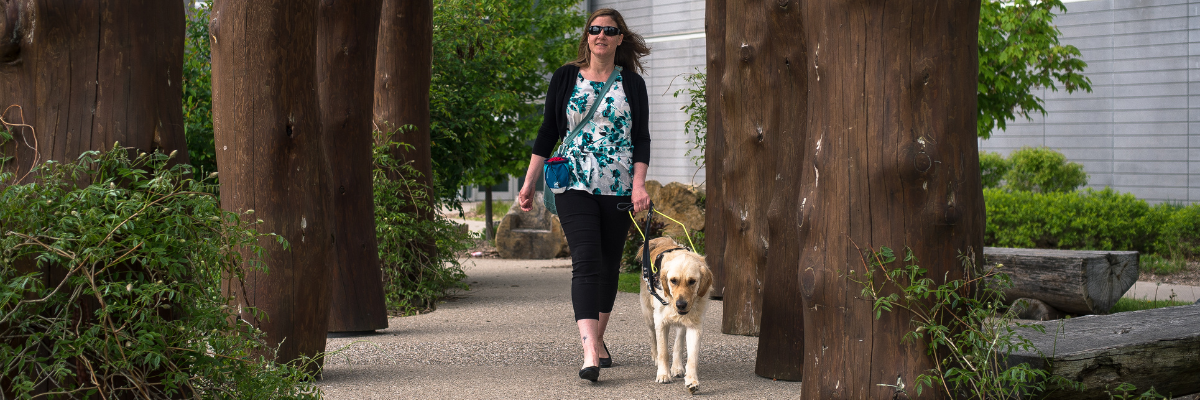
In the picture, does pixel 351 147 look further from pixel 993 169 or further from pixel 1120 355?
pixel 993 169

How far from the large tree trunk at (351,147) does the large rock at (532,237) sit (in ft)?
20.3

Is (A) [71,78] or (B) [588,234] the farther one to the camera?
(B) [588,234]

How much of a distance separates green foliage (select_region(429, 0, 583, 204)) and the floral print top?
4793 millimetres

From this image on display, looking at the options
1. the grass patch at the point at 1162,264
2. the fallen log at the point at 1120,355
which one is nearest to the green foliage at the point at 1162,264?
the grass patch at the point at 1162,264

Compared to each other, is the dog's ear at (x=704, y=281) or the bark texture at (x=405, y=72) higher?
the bark texture at (x=405, y=72)

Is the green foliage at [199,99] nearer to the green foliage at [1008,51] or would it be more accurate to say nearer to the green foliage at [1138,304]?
the green foliage at [1138,304]

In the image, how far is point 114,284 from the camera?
2.45 metres

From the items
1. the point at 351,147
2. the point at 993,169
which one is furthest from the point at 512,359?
the point at 993,169

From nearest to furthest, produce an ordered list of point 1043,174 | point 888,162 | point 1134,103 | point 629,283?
point 888,162 < point 629,283 < point 1043,174 < point 1134,103

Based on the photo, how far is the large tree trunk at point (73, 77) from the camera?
2.77 meters

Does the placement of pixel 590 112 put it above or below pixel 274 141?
above

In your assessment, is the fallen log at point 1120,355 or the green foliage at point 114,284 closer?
the green foliage at point 114,284

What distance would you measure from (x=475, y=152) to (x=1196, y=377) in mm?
7558

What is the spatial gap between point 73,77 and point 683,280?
2808 millimetres
